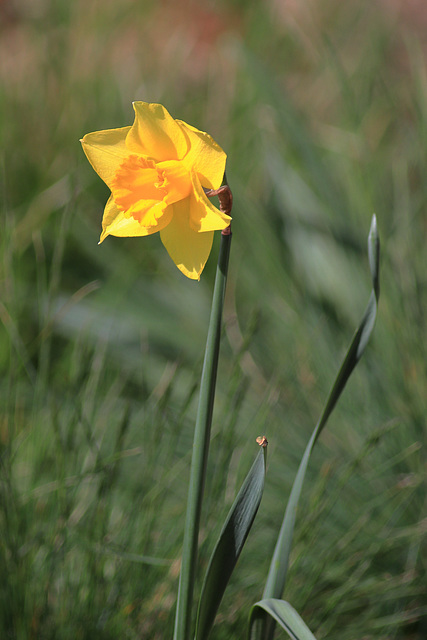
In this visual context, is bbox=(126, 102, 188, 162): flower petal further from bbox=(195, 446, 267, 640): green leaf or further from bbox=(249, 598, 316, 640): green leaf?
bbox=(249, 598, 316, 640): green leaf

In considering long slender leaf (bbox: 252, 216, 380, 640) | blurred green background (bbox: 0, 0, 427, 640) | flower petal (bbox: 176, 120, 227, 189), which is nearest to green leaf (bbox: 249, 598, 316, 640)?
long slender leaf (bbox: 252, 216, 380, 640)

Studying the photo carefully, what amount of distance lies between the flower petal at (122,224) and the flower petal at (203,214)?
0.02 metres

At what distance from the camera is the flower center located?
0.42m

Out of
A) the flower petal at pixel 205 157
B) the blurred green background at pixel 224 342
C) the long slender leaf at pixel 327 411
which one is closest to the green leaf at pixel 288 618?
the long slender leaf at pixel 327 411

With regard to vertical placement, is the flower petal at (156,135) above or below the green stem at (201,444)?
above

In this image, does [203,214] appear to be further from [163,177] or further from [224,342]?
[224,342]

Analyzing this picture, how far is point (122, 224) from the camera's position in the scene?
457mm

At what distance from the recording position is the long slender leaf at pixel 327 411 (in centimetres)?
43

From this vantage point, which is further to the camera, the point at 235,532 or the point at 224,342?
the point at 224,342

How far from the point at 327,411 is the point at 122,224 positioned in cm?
20

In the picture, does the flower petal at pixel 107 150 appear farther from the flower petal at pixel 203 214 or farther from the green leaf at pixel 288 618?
the green leaf at pixel 288 618

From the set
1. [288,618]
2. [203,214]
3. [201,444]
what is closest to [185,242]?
[203,214]

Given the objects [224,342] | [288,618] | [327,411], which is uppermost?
[327,411]

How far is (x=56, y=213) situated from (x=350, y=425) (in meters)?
0.80
